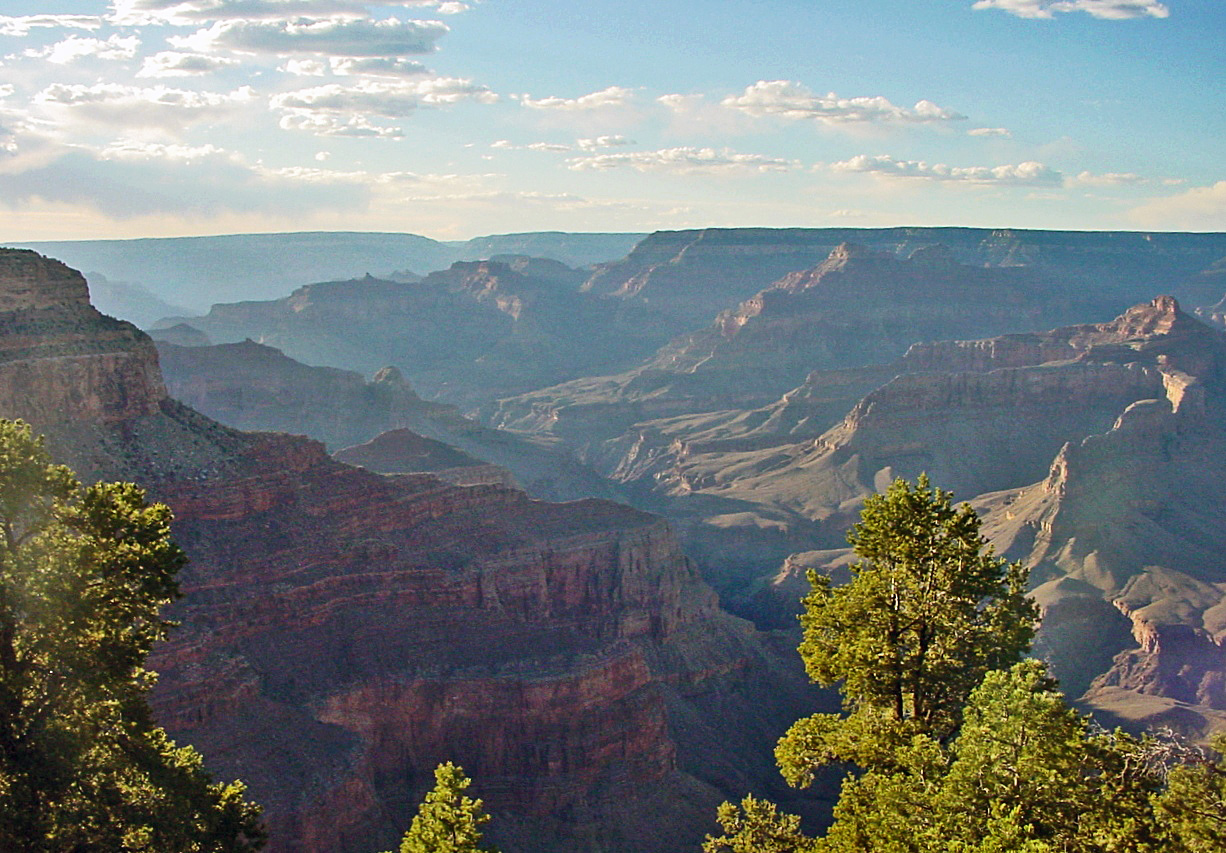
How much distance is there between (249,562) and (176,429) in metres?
9.02

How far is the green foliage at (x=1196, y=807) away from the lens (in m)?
17.6

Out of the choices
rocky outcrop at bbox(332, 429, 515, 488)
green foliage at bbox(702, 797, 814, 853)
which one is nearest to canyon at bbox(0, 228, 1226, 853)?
rocky outcrop at bbox(332, 429, 515, 488)

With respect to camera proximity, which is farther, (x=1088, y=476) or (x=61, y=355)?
(x=1088, y=476)

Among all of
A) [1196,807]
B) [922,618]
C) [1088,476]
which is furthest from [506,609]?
[1088,476]

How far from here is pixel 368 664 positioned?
61.0 meters

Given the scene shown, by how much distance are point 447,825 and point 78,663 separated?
7413mm

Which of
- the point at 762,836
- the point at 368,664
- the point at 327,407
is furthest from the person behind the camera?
the point at 327,407

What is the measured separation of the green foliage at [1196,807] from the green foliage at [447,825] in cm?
1180

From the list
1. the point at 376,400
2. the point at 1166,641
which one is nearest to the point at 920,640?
the point at 1166,641

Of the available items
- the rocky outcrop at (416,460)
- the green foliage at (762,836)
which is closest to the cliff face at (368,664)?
the green foliage at (762,836)

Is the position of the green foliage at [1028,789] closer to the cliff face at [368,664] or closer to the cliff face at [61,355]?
the cliff face at [368,664]

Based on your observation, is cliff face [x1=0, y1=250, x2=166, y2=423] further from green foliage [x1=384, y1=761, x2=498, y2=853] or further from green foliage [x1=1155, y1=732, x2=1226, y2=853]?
green foliage [x1=1155, y1=732, x2=1226, y2=853]

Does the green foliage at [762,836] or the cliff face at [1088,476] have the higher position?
the green foliage at [762,836]

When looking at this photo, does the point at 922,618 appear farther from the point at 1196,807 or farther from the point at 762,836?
the point at 1196,807
